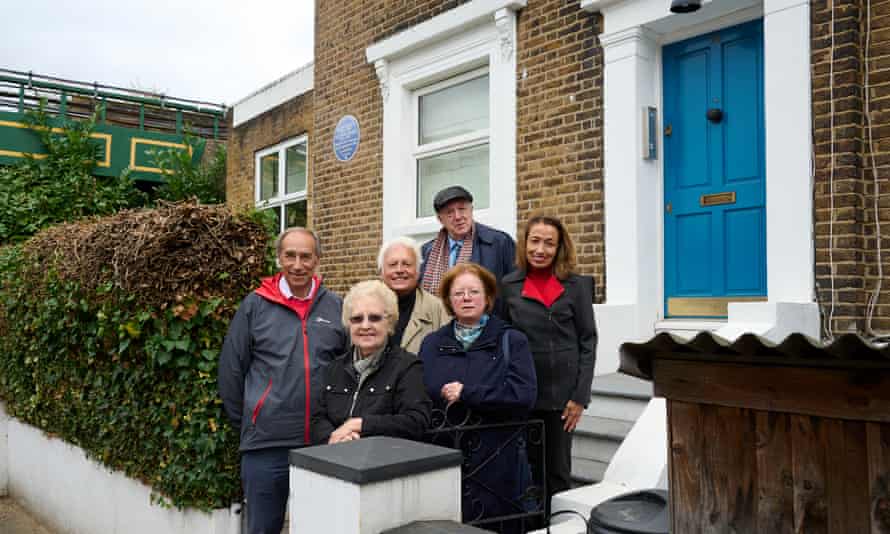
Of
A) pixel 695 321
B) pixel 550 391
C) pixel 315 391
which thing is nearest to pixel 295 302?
pixel 315 391

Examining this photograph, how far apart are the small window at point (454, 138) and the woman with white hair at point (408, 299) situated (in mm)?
3677

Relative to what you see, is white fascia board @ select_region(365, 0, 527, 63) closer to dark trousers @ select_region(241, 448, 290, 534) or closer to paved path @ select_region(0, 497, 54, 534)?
dark trousers @ select_region(241, 448, 290, 534)

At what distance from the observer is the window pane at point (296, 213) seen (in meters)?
10.0

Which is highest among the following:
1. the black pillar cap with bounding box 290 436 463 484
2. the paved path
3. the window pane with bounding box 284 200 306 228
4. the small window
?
the small window

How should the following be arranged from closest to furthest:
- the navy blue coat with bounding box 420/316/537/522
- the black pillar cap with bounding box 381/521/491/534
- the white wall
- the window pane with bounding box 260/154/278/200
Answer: the black pillar cap with bounding box 381/521/491/534 → the navy blue coat with bounding box 420/316/537/522 → the white wall → the window pane with bounding box 260/154/278/200

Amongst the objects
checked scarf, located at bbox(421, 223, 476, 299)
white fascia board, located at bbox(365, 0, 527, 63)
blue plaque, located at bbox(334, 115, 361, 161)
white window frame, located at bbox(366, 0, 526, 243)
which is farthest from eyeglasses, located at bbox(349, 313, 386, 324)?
blue plaque, located at bbox(334, 115, 361, 161)

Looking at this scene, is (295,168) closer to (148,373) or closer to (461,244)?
(148,373)

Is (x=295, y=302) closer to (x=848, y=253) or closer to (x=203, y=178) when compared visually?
(x=848, y=253)

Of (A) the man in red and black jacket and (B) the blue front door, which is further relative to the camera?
(B) the blue front door

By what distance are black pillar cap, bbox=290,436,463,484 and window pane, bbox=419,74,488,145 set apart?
523cm

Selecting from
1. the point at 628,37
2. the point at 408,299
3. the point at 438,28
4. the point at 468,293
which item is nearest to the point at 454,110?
the point at 438,28

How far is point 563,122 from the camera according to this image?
6.13 metres

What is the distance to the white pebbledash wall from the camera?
432 centimetres

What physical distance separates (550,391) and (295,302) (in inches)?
50.8
